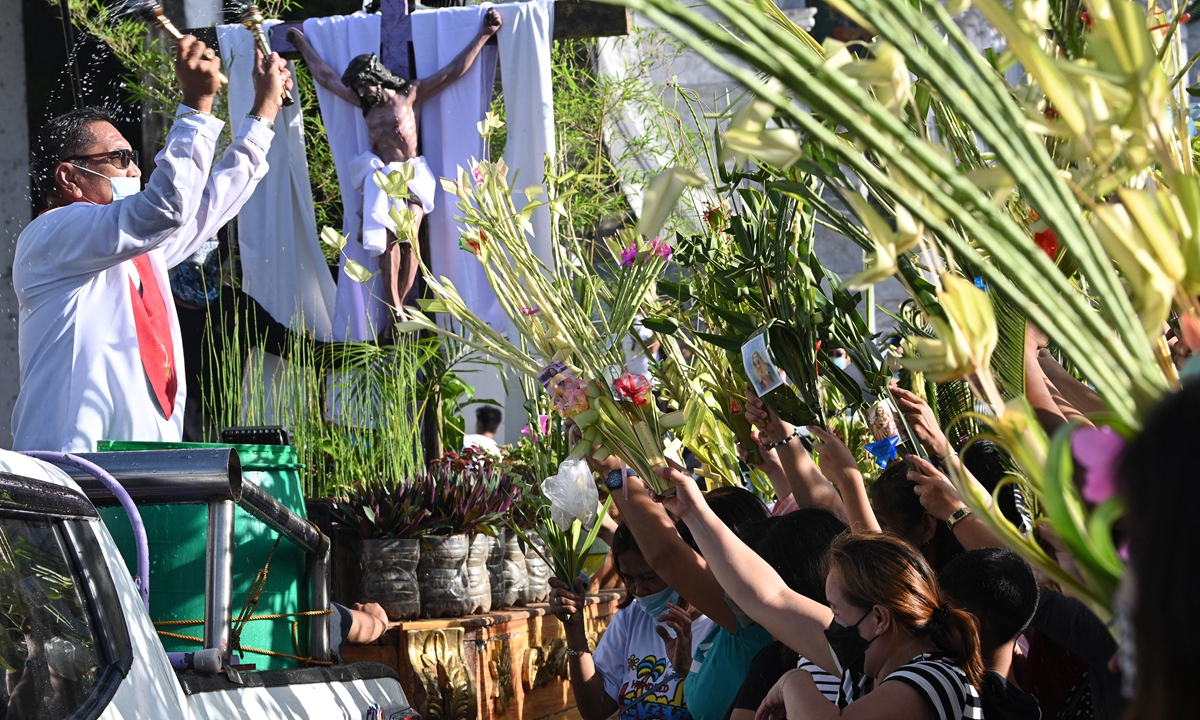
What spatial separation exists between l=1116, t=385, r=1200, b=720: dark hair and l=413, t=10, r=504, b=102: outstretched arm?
16.5 ft

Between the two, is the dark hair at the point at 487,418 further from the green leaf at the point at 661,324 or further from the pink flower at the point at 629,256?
the green leaf at the point at 661,324

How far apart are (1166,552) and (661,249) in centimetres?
221

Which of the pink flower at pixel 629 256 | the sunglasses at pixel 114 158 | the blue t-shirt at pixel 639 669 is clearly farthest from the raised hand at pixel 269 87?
the blue t-shirt at pixel 639 669

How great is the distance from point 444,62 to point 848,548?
409cm

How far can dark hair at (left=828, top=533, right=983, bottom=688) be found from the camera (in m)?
1.74

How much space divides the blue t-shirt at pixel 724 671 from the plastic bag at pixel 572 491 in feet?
1.36

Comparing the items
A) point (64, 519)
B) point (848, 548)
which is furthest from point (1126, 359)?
point (64, 519)

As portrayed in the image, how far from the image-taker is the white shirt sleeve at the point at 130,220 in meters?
2.63

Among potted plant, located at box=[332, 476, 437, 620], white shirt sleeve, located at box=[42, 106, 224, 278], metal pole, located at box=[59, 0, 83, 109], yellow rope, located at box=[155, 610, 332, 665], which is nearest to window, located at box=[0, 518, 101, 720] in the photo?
yellow rope, located at box=[155, 610, 332, 665]

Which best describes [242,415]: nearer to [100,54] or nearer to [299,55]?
[299,55]

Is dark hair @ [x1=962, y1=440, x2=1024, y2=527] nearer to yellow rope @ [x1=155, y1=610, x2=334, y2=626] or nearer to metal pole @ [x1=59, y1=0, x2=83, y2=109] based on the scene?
yellow rope @ [x1=155, y1=610, x2=334, y2=626]

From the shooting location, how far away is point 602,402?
7.40ft

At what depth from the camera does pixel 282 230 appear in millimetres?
5602

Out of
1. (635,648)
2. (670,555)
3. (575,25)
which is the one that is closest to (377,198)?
(575,25)
